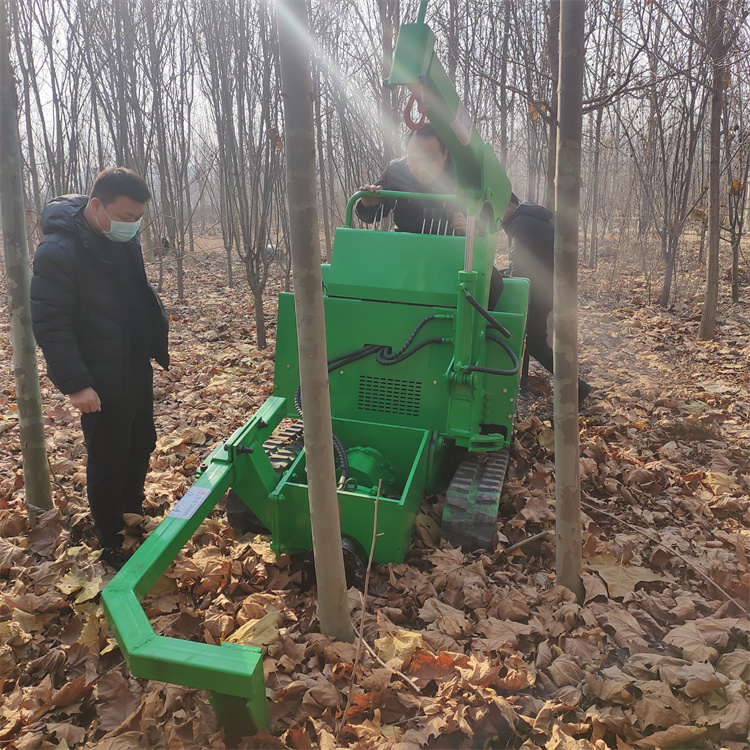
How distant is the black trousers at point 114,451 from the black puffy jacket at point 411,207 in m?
2.18

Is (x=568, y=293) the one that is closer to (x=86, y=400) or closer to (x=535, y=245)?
(x=86, y=400)

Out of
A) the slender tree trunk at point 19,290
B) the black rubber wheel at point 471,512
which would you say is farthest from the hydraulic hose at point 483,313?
the slender tree trunk at point 19,290

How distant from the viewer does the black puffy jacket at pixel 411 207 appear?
410 centimetres

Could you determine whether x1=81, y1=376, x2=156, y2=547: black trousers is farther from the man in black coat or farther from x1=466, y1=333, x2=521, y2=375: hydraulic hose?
the man in black coat

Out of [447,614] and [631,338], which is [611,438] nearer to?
[447,614]

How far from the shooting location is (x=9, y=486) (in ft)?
12.4

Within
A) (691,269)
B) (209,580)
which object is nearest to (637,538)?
(209,580)

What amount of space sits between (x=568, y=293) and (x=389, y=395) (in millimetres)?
1463

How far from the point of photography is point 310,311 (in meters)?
1.91

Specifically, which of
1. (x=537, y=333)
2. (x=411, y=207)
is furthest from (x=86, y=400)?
(x=537, y=333)

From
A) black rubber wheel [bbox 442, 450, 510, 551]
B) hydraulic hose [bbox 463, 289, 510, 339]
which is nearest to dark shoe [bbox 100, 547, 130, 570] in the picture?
black rubber wheel [bbox 442, 450, 510, 551]

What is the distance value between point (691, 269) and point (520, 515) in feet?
37.8

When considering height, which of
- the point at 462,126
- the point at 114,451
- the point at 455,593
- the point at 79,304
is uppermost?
the point at 462,126

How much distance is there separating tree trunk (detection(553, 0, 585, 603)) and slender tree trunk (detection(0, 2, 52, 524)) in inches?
105
